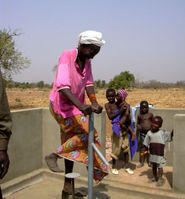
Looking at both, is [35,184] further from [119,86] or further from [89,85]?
[119,86]

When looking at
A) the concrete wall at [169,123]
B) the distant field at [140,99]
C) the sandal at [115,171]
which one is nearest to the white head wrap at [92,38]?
the sandal at [115,171]

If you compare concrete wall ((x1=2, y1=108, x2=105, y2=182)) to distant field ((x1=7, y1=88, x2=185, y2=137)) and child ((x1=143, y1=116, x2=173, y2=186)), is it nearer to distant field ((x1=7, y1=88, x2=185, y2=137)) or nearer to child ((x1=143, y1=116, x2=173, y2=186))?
child ((x1=143, y1=116, x2=173, y2=186))

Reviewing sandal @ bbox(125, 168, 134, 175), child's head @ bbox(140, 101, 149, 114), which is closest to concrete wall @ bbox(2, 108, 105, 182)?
sandal @ bbox(125, 168, 134, 175)

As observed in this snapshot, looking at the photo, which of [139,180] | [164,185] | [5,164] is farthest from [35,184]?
[5,164]

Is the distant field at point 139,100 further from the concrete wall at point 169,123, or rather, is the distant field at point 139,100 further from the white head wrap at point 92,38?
the white head wrap at point 92,38

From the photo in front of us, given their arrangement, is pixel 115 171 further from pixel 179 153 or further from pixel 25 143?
pixel 25 143

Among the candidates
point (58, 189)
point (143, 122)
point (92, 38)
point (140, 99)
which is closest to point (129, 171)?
point (143, 122)

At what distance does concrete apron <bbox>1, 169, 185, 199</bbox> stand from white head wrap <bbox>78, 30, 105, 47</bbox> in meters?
1.96

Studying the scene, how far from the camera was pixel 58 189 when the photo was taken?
380cm

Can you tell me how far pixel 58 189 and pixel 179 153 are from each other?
178 cm

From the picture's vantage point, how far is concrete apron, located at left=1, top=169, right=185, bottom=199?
3.53 metres

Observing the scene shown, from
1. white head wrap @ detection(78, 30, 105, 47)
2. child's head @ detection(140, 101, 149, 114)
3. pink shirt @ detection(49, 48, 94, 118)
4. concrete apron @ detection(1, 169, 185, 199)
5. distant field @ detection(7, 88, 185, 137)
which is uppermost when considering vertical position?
white head wrap @ detection(78, 30, 105, 47)

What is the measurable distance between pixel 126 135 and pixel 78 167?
3.45 ft

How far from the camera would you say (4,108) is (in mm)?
1639
